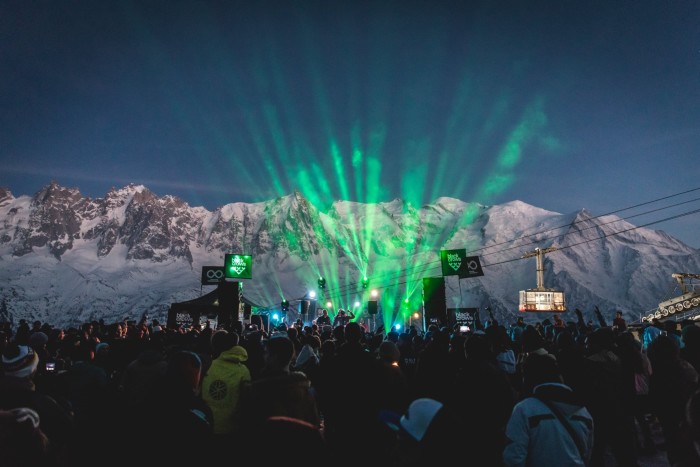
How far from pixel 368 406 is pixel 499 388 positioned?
1.38 m

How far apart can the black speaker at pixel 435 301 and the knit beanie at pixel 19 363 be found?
19.6 meters

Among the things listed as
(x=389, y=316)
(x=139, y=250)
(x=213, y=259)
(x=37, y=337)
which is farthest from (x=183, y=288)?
(x=37, y=337)

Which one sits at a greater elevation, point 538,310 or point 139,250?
point 139,250

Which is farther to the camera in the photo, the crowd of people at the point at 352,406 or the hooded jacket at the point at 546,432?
the hooded jacket at the point at 546,432

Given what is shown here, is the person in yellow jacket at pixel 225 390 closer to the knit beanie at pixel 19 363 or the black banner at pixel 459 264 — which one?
the knit beanie at pixel 19 363

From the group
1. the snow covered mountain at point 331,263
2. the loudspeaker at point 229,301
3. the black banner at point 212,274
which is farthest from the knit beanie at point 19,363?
the snow covered mountain at point 331,263

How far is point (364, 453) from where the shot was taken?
14.8ft

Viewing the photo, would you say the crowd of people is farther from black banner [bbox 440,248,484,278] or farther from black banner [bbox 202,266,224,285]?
black banner [bbox 202,266,224,285]

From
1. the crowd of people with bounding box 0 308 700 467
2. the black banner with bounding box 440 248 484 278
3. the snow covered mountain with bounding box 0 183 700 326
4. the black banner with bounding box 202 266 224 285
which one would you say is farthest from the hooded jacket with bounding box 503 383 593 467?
the snow covered mountain with bounding box 0 183 700 326

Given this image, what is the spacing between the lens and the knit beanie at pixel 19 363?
3.77 metres

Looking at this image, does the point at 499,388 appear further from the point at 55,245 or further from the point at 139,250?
the point at 55,245

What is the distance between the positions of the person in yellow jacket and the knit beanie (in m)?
1.82

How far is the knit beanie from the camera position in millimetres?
3768

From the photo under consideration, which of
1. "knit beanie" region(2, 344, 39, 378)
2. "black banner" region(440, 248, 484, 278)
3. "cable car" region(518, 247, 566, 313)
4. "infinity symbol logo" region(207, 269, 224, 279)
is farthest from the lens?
"cable car" region(518, 247, 566, 313)
